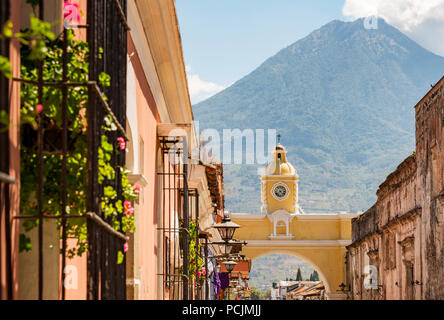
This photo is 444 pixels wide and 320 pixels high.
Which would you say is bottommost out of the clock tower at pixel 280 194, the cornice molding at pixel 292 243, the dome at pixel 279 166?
the cornice molding at pixel 292 243

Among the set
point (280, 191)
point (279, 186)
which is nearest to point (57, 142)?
point (280, 191)

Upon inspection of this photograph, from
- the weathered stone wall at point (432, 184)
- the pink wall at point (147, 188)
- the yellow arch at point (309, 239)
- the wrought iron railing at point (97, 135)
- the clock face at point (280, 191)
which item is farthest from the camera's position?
the clock face at point (280, 191)

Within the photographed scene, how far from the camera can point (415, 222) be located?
20453mm

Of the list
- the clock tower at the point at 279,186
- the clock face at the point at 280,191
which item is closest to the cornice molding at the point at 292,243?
the clock tower at the point at 279,186

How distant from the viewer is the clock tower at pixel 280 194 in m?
48.4

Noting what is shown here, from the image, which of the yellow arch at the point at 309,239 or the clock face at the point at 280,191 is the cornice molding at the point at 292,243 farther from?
the clock face at the point at 280,191

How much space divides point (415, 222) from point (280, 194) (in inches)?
1297

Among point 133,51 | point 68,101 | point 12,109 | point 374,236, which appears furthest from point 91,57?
point 374,236

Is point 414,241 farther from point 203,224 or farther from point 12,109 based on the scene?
point 12,109

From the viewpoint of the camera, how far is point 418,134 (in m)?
20.0

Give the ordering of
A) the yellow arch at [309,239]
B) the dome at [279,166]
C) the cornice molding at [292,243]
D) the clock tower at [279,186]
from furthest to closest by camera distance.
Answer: the dome at [279,166]
the clock tower at [279,186]
the cornice molding at [292,243]
the yellow arch at [309,239]
